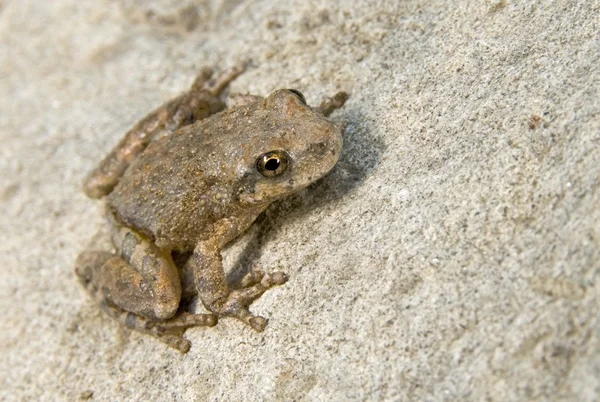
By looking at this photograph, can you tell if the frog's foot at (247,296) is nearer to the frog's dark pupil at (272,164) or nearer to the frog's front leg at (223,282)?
the frog's front leg at (223,282)

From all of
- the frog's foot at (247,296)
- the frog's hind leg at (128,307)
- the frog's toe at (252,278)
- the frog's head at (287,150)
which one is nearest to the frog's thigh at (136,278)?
the frog's hind leg at (128,307)

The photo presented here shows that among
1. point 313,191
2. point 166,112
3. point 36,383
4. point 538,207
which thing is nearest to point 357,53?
point 313,191

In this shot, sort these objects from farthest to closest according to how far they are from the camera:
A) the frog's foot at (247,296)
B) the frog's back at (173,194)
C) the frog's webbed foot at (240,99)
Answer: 1. the frog's webbed foot at (240,99)
2. the frog's back at (173,194)
3. the frog's foot at (247,296)

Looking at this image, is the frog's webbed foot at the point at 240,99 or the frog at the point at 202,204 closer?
Answer: the frog at the point at 202,204

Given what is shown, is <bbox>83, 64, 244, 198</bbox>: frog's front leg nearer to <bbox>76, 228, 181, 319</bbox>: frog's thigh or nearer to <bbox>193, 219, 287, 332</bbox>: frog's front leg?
<bbox>76, 228, 181, 319</bbox>: frog's thigh

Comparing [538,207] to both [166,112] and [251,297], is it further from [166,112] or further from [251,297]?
[166,112]

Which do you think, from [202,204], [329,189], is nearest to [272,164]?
[329,189]

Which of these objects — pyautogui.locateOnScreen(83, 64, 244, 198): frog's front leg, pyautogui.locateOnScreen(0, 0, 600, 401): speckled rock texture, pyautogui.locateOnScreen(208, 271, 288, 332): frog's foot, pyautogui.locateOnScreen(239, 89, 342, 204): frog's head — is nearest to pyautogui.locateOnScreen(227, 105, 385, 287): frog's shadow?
pyautogui.locateOnScreen(0, 0, 600, 401): speckled rock texture
